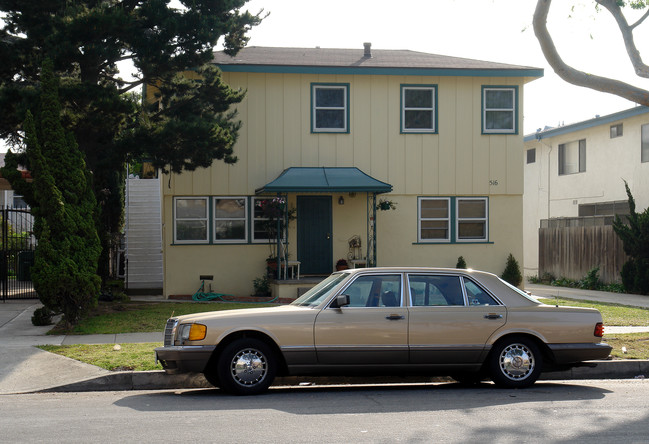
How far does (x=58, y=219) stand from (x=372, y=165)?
9573 mm

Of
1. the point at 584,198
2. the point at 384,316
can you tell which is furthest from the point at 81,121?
the point at 584,198

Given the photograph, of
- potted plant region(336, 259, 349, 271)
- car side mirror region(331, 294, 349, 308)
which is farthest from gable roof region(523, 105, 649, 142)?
car side mirror region(331, 294, 349, 308)

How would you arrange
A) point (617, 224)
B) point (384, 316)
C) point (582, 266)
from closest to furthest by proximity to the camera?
1. point (384, 316)
2. point (617, 224)
3. point (582, 266)

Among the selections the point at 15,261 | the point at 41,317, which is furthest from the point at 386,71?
the point at 41,317

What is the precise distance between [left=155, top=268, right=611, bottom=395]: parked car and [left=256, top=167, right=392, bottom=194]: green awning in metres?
9.74

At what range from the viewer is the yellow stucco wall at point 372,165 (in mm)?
20438

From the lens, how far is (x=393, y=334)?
29.0 feet

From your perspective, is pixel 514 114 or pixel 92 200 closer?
pixel 92 200

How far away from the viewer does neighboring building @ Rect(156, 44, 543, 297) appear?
20.4 m

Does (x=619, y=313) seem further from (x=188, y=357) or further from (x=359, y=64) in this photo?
(x=188, y=357)

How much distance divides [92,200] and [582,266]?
56.6 feet

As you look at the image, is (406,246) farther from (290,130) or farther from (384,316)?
(384,316)

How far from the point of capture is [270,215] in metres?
20.2

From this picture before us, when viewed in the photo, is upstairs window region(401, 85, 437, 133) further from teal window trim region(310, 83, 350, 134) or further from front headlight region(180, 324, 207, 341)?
front headlight region(180, 324, 207, 341)
